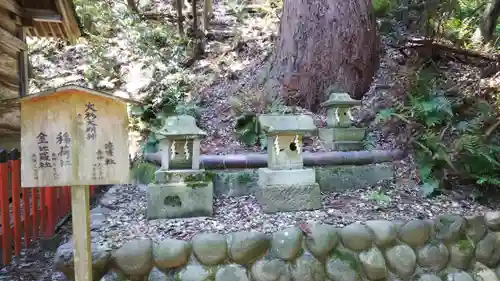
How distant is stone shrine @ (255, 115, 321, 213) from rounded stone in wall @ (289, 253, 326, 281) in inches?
32.1

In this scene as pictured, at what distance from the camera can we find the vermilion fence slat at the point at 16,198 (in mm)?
4008

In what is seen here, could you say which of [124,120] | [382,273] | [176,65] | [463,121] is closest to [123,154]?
[124,120]

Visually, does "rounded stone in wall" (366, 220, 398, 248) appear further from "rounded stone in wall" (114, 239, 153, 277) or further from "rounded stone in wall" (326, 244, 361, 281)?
"rounded stone in wall" (114, 239, 153, 277)

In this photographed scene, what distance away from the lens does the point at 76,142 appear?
271 centimetres

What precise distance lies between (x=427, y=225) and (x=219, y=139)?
11.6 ft

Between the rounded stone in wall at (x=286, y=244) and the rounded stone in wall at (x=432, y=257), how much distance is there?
1313 mm

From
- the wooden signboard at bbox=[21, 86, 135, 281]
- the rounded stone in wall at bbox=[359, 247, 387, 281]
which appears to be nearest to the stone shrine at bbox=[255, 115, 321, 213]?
the rounded stone in wall at bbox=[359, 247, 387, 281]

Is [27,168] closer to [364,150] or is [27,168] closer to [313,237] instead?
[313,237]

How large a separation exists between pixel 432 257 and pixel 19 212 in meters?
4.33

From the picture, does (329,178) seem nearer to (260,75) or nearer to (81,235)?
(81,235)

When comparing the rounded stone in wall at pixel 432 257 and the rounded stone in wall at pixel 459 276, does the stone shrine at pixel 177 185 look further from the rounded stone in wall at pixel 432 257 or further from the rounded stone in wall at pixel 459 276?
the rounded stone in wall at pixel 459 276

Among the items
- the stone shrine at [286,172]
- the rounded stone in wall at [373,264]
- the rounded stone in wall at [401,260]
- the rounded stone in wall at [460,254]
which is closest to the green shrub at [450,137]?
the rounded stone in wall at [460,254]

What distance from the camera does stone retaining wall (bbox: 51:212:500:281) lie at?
3.38 m

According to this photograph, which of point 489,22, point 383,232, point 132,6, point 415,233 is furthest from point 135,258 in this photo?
point 132,6
